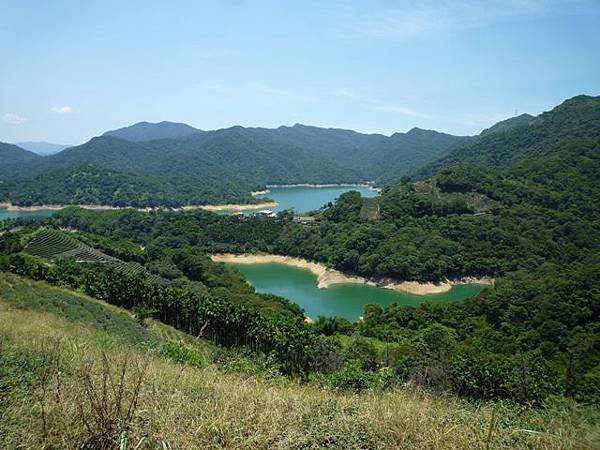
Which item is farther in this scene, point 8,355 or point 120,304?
point 120,304

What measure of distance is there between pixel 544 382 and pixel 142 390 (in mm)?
15721

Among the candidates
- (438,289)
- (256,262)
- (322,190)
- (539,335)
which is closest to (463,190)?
(438,289)

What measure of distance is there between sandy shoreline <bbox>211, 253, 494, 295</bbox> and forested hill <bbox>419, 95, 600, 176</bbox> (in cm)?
3794

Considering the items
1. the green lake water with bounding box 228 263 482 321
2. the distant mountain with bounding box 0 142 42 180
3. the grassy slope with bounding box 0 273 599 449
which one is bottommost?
the green lake water with bounding box 228 263 482 321

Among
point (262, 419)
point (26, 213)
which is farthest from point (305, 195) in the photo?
point (262, 419)

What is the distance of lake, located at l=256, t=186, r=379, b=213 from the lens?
92562 millimetres

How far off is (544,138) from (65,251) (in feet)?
266

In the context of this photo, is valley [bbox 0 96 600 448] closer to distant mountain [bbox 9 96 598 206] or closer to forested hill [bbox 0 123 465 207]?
distant mountain [bbox 9 96 598 206]

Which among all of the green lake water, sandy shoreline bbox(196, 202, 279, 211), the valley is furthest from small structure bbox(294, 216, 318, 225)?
sandy shoreline bbox(196, 202, 279, 211)

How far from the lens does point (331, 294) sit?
39.0 m

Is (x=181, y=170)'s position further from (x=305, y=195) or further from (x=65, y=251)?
(x=65, y=251)

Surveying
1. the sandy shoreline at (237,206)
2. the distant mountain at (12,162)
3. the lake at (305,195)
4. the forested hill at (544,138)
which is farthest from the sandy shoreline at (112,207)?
the distant mountain at (12,162)

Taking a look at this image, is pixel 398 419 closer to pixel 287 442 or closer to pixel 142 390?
pixel 287 442

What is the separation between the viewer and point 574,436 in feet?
7.72
